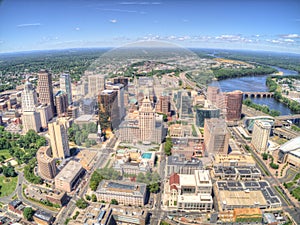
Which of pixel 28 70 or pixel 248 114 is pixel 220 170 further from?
pixel 28 70

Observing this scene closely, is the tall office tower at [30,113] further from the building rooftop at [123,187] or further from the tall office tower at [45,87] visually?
the building rooftop at [123,187]

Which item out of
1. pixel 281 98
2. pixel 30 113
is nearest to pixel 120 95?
pixel 30 113

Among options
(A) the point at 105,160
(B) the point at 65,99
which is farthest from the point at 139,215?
(B) the point at 65,99

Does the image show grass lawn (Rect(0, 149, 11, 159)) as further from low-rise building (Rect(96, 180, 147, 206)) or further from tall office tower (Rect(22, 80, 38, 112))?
low-rise building (Rect(96, 180, 147, 206))

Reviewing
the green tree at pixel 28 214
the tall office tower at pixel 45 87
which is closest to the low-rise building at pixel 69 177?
the green tree at pixel 28 214

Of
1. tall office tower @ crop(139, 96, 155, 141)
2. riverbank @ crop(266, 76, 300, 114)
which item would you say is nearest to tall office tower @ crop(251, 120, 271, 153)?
riverbank @ crop(266, 76, 300, 114)
